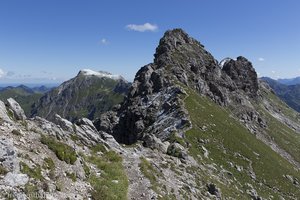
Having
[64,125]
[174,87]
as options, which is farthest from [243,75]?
[64,125]

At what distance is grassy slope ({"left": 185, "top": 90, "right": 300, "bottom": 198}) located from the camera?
235 feet

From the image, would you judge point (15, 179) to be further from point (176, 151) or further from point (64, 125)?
point (176, 151)

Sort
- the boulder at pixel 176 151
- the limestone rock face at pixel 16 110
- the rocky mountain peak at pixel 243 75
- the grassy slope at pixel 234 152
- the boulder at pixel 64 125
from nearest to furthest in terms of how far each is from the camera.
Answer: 1. the limestone rock face at pixel 16 110
2. the boulder at pixel 64 125
3. the boulder at pixel 176 151
4. the grassy slope at pixel 234 152
5. the rocky mountain peak at pixel 243 75

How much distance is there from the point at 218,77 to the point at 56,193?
136550mm

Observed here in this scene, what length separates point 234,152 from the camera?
275 feet

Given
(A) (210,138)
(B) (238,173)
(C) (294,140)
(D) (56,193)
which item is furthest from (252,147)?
(D) (56,193)

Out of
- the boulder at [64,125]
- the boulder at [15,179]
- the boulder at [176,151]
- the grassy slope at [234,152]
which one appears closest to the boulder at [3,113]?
the boulder at [15,179]

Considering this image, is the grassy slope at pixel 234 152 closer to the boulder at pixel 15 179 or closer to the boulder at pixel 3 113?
the boulder at pixel 3 113

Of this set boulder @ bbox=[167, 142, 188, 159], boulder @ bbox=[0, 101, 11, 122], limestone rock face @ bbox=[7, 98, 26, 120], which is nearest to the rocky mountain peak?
boulder @ bbox=[167, 142, 188, 159]

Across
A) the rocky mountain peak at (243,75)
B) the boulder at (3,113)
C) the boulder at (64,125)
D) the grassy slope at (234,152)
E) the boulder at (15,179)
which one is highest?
the rocky mountain peak at (243,75)

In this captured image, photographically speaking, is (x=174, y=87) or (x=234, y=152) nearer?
(x=234, y=152)

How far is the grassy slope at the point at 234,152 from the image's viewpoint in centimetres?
7169

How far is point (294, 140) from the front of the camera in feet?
460

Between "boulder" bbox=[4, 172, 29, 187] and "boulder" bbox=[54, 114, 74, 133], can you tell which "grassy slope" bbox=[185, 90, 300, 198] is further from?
"boulder" bbox=[4, 172, 29, 187]
